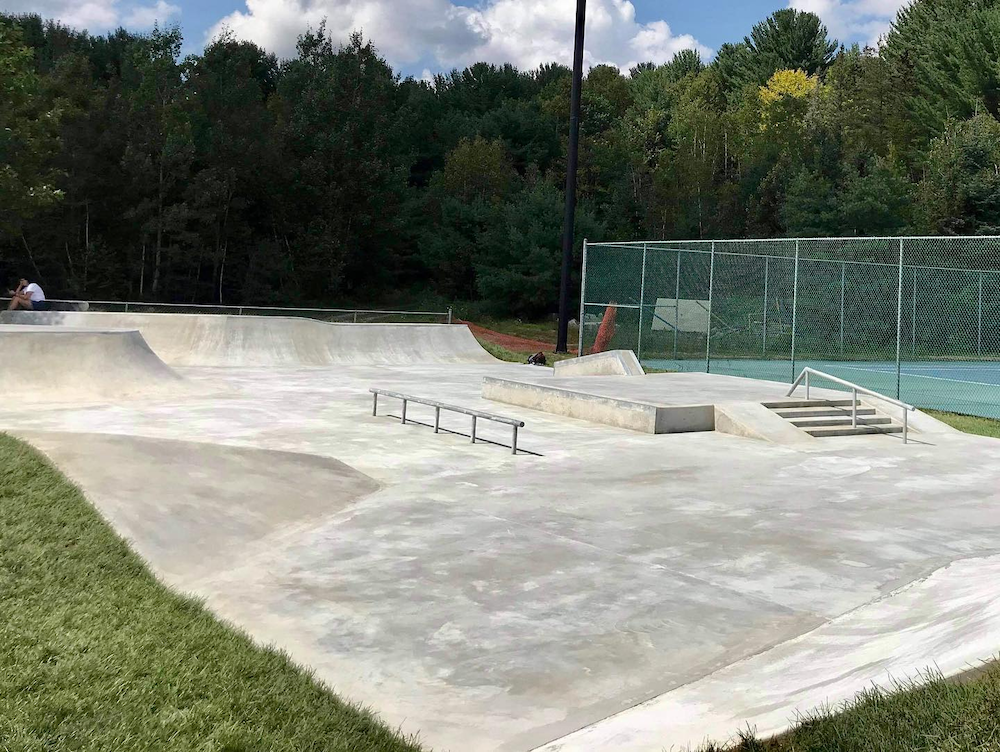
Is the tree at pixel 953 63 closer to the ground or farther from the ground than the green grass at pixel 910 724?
farther from the ground

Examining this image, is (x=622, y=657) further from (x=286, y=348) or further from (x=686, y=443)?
(x=286, y=348)

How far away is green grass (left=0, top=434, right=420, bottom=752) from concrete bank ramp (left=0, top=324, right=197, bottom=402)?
9325 millimetres

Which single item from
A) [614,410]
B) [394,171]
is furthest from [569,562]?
[394,171]

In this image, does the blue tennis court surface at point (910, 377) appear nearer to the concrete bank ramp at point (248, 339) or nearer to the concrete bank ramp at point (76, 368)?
the concrete bank ramp at point (248, 339)

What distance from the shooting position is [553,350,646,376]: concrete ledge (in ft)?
64.1

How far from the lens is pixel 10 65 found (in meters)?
26.6

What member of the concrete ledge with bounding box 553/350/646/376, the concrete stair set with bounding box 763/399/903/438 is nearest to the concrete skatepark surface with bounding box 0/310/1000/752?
the concrete stair set with bounding box 763/399/903/438

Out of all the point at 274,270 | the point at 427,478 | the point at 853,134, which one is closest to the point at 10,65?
the point at 274,270

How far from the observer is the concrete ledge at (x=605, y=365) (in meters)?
19.5

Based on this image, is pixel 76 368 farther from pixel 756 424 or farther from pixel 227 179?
pixel 227 179

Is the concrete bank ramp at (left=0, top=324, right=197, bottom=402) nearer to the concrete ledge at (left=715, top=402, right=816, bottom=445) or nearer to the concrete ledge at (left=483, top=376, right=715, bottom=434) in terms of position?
the concrete ledge at (left=483, top=376, right=715, bottom=434)

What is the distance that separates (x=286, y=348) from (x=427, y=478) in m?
14.8

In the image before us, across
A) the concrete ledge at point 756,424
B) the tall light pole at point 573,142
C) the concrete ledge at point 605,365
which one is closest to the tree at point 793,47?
the tall light pole at point 573,142

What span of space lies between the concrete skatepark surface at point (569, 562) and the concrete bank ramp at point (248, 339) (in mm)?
10160
